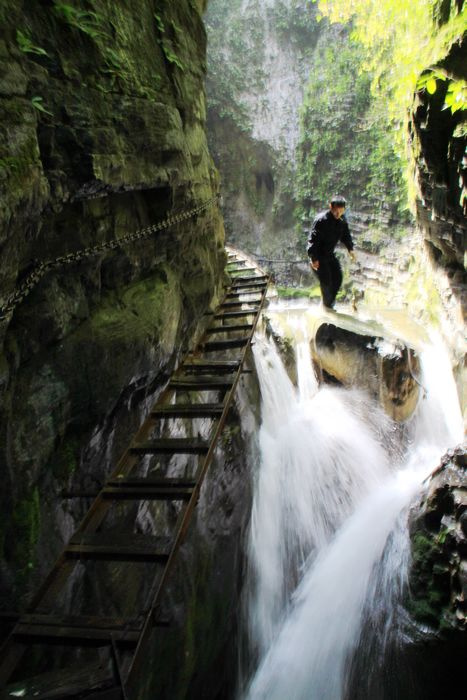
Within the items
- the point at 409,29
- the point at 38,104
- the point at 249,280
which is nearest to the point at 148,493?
the point at 38,104

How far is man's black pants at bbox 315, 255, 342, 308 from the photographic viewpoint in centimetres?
886

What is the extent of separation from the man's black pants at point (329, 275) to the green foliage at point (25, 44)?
21.0 feet

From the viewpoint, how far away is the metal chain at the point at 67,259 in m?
2.79

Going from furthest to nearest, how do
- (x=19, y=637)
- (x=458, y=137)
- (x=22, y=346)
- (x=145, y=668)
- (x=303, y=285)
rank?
(x=303, y=285), (x=458, y=137), (x=145, y=668), (x=22, y=346), (x=19, y=637)

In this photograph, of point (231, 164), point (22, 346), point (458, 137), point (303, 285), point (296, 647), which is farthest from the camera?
point (231, 164)

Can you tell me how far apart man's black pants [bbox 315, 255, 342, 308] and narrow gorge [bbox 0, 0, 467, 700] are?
0.47 metres

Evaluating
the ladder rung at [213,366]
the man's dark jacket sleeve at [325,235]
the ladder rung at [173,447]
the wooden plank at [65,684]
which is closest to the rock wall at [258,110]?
the man's dark jacket sleeve at [325,235]

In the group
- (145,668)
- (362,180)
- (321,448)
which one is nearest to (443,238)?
(321,448)

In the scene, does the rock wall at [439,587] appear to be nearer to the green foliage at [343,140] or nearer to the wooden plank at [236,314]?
the wooden plank at [236,314]

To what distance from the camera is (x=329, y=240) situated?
333 inches

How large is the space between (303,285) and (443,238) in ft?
38.7

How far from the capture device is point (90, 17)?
12.4 feet

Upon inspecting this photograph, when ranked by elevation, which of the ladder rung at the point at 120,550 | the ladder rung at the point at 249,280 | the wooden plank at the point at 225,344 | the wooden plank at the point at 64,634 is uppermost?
the ladder rung at the point at 249,280

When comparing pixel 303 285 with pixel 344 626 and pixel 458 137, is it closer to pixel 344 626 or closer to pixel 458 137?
pixel 458 137
